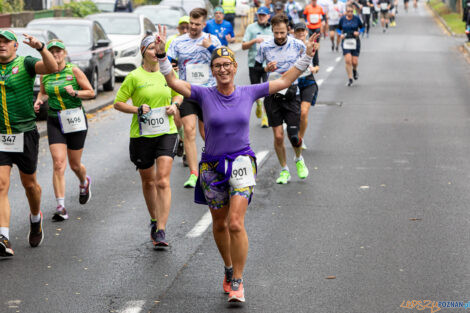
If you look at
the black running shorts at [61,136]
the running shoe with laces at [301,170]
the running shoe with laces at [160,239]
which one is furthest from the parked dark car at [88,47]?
the running shoe with laces at [160,239]

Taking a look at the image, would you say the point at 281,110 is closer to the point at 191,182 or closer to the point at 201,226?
the point at 191,182

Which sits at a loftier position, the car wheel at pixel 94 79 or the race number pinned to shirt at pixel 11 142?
the race number pinned to shirt at pixel 11 142

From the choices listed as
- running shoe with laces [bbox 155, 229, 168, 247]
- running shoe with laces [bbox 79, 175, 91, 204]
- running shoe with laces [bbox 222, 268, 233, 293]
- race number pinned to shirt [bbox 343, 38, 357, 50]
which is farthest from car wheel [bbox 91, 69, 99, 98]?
running shoe with laces [bbox 222, 268, 233, 293]

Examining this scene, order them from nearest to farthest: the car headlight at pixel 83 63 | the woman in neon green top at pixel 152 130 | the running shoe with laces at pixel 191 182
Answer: the woman in neon green top at pixel 152 130 → the running shoe with laces at pixel 191 182 → the car headlight at pixel 83 63

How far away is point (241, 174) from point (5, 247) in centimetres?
234

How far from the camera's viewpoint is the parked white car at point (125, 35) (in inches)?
894

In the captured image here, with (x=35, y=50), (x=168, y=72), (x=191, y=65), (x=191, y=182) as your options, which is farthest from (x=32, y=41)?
(x=35, y=50)

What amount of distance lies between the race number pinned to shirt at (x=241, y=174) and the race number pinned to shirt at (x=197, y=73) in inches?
187

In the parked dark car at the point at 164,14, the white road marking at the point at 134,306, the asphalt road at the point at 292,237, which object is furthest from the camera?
the parked dark car at the point at 164,14

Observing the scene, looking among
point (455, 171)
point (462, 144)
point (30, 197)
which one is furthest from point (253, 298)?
point (462, 144)

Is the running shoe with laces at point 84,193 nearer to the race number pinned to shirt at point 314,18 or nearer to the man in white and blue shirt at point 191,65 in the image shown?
the man in white and blue shirt at point 191,65

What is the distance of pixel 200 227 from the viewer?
8945 millimetres

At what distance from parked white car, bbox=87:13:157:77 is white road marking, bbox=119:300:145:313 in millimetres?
16159

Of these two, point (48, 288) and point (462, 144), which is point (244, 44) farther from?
point (48, 288)
